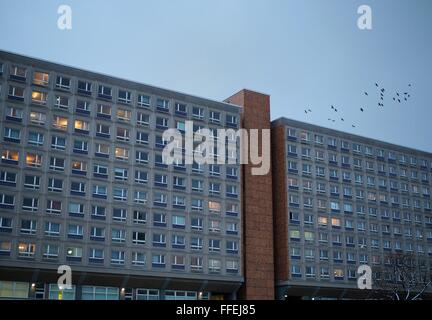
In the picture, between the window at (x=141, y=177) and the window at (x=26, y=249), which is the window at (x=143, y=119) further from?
the window at (x=26, y=249)

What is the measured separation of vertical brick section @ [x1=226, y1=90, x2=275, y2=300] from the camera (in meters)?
92.1

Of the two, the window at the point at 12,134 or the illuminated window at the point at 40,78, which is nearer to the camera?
the window at the point at 12,134

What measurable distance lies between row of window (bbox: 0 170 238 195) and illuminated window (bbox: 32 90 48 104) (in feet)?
27.0

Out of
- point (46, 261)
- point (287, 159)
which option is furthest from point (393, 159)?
point (46, 261)

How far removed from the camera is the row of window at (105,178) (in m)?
77.6

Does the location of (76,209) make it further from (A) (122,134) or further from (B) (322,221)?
(B) (322,221)

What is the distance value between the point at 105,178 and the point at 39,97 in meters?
14.4

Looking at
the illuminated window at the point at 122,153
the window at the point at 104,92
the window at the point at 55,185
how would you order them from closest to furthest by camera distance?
the window at the point at 55,185 → the illuminated window at the point at 122,153 → the window at the point at 104,92

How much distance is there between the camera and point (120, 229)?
82.8 metres

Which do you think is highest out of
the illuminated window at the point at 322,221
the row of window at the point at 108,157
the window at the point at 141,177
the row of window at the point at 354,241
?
the row of window at the point at 108,157

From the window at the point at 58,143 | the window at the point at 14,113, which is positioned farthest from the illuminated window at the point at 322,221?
the window at the point at 14,113

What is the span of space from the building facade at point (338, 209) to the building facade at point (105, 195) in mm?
10392

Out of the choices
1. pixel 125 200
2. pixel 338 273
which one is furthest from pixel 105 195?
pixel 338 273

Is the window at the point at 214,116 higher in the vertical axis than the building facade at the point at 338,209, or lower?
higher
